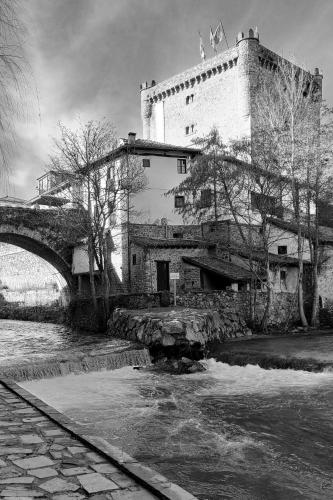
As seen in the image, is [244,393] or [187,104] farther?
[187,104]

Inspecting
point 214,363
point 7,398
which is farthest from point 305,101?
point 7,398

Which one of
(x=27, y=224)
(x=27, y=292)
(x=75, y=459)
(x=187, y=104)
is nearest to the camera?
(x=75, y=459)

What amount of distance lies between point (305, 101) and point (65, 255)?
18179 millimetres

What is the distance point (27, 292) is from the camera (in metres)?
38.8

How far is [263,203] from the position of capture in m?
23.7

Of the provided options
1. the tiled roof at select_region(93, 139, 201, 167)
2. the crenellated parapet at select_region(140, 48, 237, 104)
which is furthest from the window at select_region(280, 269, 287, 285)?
the crenellated parapet at select_region(140, 48, 237, 104)

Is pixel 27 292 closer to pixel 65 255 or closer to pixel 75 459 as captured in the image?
pixel 65 255

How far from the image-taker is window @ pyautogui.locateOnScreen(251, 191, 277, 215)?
23.7 metres

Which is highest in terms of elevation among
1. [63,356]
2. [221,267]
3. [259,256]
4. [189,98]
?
[189,98]

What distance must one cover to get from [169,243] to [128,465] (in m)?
24.3

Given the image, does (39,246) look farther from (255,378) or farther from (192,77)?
(192,77)

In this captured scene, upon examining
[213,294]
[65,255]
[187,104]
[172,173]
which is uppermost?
[187,104]

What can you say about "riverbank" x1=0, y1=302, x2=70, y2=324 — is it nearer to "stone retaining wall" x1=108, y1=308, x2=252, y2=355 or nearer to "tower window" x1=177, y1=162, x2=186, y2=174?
"stone retaining wall" x1=108, y1=308, x2=252, y2=355

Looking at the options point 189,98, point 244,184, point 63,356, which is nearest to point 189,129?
point 189,98
